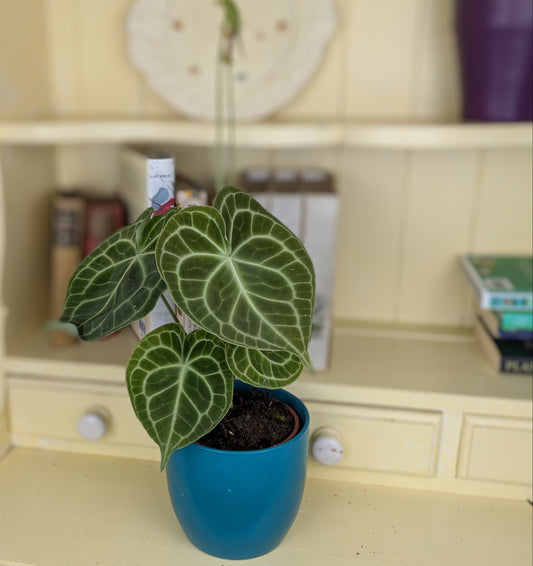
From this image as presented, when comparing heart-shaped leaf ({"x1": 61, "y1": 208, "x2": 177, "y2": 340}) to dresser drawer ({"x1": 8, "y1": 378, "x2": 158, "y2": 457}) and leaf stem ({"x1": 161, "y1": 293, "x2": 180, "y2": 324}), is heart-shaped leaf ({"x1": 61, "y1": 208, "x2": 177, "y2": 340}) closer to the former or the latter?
leaf stem ({"x1": 161, "y1": 293, "x2": 180, "y2": 324})

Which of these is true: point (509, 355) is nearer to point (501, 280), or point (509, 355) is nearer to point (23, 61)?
point (501, 280)

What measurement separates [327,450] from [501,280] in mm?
343

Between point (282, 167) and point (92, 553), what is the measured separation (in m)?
0.61

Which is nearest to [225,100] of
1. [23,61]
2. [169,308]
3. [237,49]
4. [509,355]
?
[237,49]

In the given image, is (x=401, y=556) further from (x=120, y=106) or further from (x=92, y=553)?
(x=120, y=106)

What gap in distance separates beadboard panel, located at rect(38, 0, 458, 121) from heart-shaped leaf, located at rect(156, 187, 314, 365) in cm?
47

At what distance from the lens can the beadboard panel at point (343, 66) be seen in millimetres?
930

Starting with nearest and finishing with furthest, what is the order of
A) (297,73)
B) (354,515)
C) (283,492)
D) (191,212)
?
(191,212) < (283,492) < (354,515) < (297,73)

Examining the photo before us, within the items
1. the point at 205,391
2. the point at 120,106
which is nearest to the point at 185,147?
the point at 120,106

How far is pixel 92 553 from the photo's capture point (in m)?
0.69

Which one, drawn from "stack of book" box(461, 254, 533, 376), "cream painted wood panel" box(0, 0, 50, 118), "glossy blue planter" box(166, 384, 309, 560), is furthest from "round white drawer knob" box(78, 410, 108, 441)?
"stack of book" box(461, 254, 533, 376)

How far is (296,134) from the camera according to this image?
2.70 feet

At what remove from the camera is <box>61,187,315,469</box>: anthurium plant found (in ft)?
1.78

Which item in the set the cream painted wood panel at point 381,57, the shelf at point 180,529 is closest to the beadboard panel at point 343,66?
the cream painted wood panel at point 381,57
